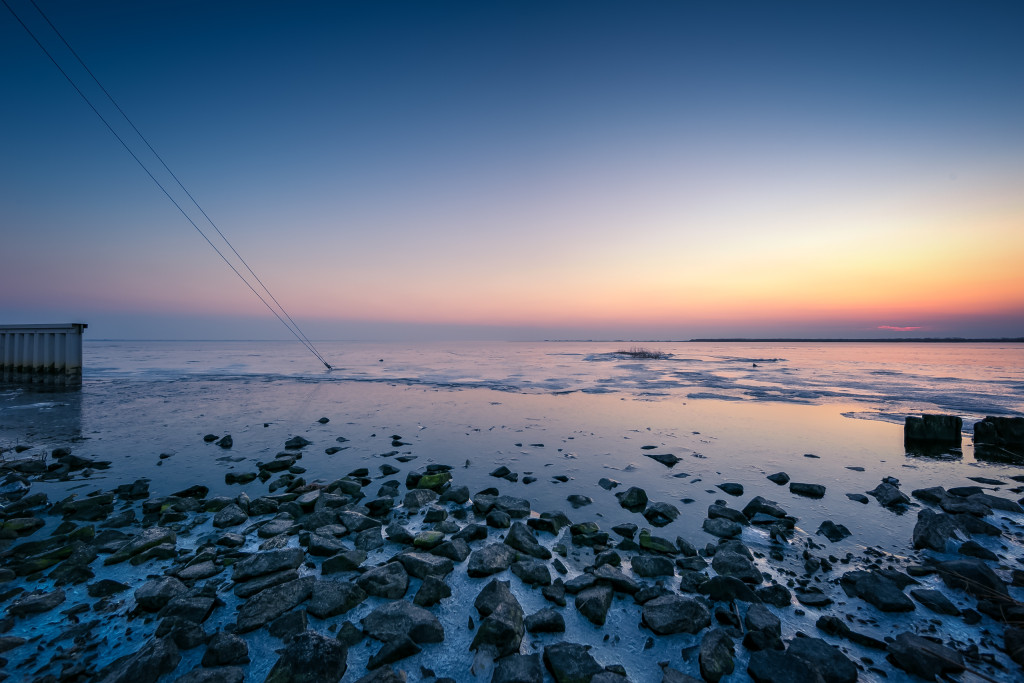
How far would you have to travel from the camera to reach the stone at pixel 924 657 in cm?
395

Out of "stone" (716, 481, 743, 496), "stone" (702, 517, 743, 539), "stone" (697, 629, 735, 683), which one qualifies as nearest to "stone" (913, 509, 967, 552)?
"stone" (702, 517, 743, 539)

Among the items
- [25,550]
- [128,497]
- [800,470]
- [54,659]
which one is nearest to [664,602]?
[54,659]

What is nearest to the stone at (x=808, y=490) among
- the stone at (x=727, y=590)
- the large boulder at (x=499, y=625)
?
the stone at (x=727, y=590)

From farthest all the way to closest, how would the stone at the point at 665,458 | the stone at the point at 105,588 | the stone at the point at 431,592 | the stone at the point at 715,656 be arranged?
the stone at the point at 665,458
the stone at the point at 105,588
the stone at the point at 431,592
the stone at the point at 715,656

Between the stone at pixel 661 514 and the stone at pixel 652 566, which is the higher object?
the stone at pixel 652 566

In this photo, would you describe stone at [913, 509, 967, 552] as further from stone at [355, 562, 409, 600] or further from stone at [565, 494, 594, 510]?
stone at [355, 562, 409, 600]

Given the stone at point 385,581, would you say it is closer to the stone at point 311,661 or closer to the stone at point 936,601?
the stone at point 311,661

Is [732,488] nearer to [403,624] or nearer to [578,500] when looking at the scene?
[578,500]

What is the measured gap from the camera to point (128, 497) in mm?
8391

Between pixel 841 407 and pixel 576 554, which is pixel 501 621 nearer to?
pixel 576 554

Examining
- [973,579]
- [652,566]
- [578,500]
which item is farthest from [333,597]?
[973,579]

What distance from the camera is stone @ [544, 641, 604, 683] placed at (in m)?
3.90

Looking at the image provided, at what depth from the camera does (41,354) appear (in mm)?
27031

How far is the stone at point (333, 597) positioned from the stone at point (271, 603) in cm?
14
